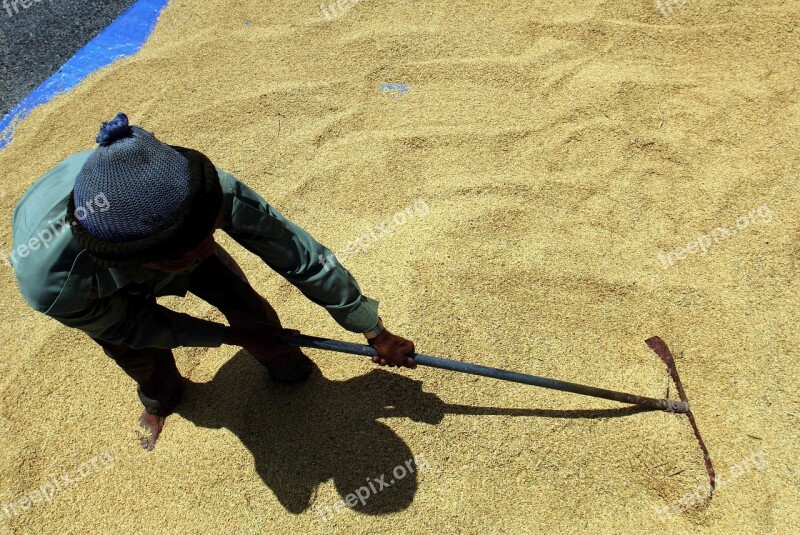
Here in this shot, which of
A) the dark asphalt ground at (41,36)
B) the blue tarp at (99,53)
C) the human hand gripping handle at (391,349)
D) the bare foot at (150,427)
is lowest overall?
the bare foot at (150,427)

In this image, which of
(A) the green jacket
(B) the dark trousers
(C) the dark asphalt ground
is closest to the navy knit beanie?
(A) the green jacket

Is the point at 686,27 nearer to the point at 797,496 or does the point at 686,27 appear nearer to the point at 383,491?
the point at 797,496

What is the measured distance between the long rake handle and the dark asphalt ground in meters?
2.62

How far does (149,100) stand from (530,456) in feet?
8.57

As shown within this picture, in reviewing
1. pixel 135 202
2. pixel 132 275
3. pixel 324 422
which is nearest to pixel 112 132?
pixel 135 202

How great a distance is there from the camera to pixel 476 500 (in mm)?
1887

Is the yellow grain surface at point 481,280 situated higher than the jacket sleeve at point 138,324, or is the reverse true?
the jacket sleeve at point 138,324

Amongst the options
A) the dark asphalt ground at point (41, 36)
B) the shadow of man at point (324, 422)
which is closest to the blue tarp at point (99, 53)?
the dark asphalt ground at point (41, 36)

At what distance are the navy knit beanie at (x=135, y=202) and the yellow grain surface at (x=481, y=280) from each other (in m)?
1.06

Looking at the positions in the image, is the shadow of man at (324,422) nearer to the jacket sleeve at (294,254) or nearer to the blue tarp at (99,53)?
the jacket sleeve at (294,254)

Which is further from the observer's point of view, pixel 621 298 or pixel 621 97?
pixel 621 97

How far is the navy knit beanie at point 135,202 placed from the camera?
1.18 m

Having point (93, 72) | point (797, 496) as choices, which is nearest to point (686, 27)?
point (797, 496)

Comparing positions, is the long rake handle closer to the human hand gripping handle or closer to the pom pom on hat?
the human hand gripping handle
